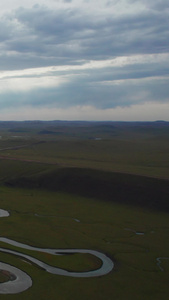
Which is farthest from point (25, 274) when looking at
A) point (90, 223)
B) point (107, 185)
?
point (107, 185)

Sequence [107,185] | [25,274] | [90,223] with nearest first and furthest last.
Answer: [25,274], [90,223], [107,185]

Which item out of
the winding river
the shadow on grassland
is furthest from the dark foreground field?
the winding river

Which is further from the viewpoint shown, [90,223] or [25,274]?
[90,223]

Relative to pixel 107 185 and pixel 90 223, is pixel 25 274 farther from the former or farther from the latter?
pixel 107 185

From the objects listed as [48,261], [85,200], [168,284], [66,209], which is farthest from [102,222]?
[168,284]

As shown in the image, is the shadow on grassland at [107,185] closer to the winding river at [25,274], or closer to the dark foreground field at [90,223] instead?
the dark foreground field at [90,223]

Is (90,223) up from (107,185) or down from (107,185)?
down
